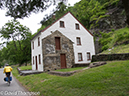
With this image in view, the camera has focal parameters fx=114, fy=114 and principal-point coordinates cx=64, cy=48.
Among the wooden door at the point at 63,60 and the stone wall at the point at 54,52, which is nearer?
the stone wall at the point at 54,52

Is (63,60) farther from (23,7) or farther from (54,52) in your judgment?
(23,7)

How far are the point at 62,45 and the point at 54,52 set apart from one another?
1791 millimetres

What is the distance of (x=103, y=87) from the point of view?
16.6 feet

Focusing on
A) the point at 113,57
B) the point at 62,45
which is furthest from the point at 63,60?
the point at 113,57

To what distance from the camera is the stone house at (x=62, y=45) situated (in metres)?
15.5

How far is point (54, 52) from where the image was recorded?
16.0 m

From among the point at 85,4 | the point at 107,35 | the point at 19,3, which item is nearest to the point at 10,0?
the point at 19,3

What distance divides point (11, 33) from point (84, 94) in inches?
1356

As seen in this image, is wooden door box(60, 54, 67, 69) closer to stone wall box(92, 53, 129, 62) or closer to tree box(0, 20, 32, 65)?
stone wall box(92, 53, 129, 62)

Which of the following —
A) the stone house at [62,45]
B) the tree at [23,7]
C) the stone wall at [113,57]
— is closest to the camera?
the tree at [23,7]

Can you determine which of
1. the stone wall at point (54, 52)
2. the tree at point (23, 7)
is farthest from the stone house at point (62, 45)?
the tree at point (23, 7)

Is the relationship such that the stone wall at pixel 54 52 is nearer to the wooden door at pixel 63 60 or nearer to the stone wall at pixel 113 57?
the wooden door at pixel 63 60

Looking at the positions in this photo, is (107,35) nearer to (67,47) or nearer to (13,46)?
(67,47)

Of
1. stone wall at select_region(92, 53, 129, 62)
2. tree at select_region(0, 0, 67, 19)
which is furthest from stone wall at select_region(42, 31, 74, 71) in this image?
tree at select_region(0, 0, 67, 19)
